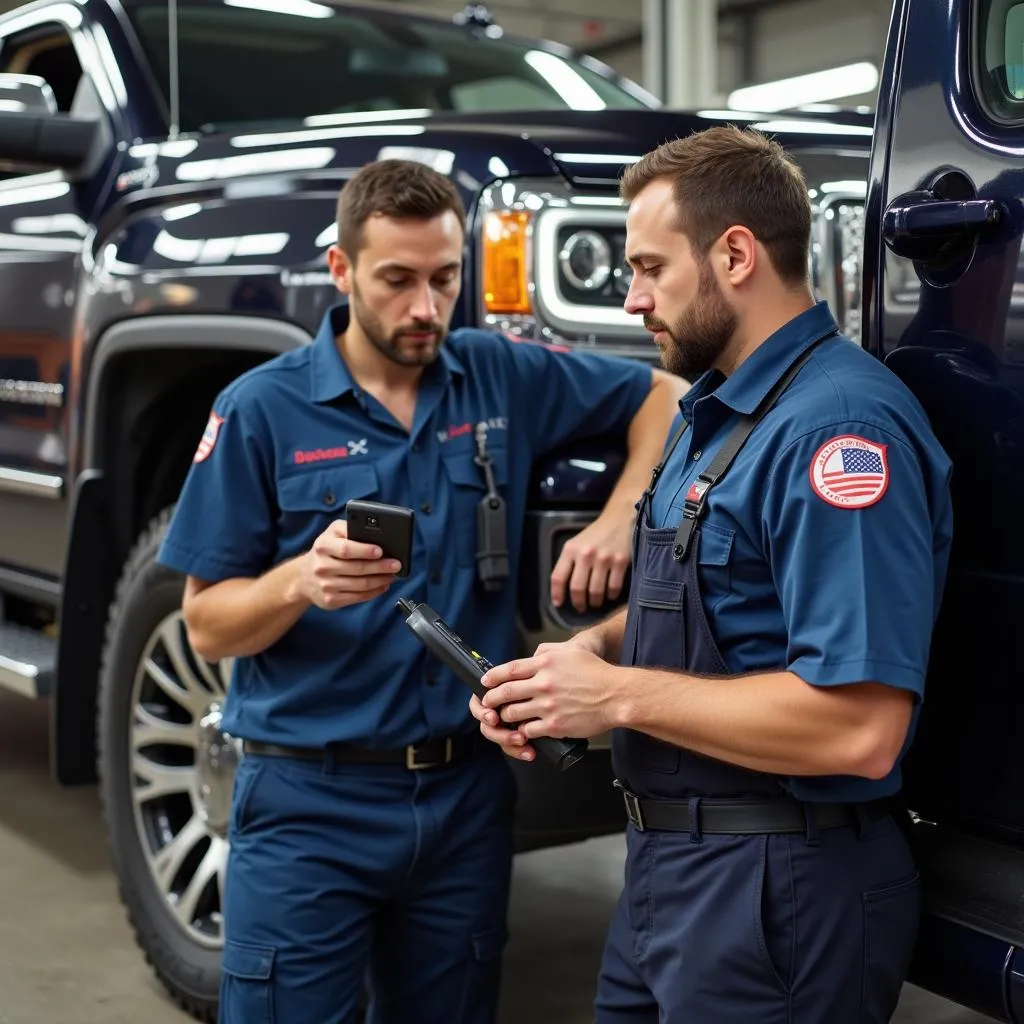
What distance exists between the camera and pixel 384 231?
241cm

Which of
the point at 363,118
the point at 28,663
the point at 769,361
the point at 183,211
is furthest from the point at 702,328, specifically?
the point at 28,663

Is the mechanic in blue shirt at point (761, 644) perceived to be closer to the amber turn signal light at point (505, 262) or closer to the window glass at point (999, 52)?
the window glass at point (999, 52)

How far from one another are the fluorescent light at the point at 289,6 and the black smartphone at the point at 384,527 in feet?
7.38

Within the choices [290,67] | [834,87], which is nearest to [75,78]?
[290,67]

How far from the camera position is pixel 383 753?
2418 mm

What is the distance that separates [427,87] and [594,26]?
40.2 feet

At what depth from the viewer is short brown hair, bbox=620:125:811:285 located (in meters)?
1.82

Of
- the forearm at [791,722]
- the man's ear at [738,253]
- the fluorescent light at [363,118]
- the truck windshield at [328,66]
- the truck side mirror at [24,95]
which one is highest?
the truck windshield at [328,66]

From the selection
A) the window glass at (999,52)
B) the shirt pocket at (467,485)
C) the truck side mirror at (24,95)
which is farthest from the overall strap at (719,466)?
the truck side mirror at (24,95)

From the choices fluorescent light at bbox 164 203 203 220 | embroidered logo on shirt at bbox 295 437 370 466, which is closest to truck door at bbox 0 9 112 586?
→ fluorescent light at bbox 164 203 203 220

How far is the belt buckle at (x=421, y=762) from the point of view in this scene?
7.95ft

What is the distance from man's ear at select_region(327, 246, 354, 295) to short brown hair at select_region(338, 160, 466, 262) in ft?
0.05

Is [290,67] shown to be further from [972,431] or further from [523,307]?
[972,431]

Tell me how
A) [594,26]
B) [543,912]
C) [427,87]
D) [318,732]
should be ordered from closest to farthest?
[318,732], [543,912], [427,87], [594,26]
